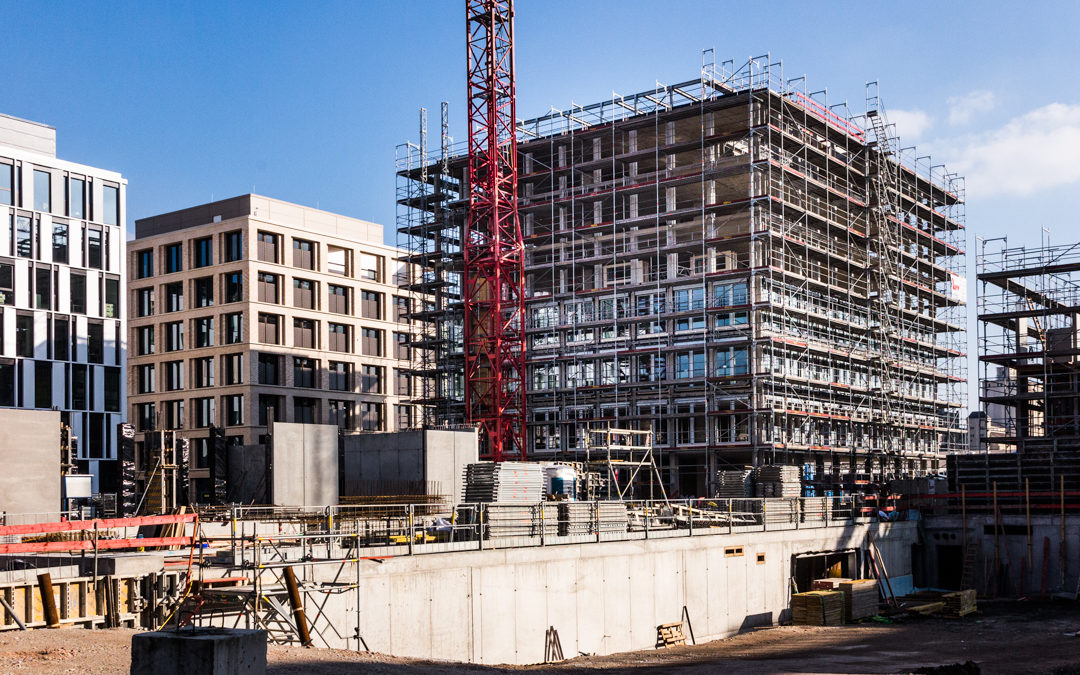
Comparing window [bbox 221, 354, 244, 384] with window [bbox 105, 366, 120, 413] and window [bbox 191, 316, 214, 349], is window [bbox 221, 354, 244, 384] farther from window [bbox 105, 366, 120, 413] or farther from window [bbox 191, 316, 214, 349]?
window [bbox 105, 366, 120, 413]

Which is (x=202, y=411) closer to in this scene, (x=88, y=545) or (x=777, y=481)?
(x=777, y=481)

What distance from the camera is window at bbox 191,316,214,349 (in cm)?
8188

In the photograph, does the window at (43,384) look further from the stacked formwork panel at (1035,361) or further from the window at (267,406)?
the stacked formwork panel at (1035,361)

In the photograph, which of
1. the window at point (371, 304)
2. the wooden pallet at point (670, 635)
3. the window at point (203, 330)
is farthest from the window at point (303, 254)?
the wooden pallet at point (670, 635)

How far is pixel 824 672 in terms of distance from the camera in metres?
25.9

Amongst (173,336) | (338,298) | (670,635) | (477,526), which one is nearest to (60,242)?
(173,336)

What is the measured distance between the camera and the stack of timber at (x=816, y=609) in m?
38.2

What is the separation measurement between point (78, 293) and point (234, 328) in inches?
520

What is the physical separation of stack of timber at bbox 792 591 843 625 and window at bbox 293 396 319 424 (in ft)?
164

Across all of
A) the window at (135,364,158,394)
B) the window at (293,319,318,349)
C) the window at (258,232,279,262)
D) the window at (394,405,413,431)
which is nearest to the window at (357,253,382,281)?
the window at (293,319,318,349)

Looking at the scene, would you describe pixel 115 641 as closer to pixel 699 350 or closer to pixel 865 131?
pixel 699 350

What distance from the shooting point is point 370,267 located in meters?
90.1

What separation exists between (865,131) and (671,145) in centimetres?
1422

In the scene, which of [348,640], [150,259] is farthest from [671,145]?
[348,640]
